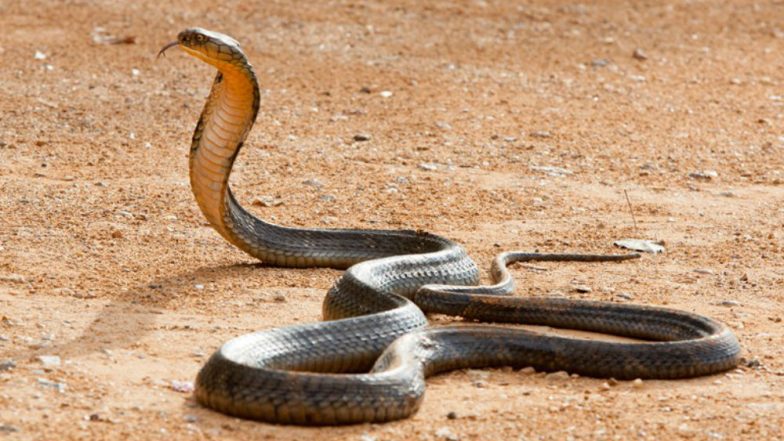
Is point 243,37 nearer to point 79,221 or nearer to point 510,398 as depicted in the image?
point 79,221

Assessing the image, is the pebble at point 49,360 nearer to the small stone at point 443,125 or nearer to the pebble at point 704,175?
the pebble at point 704,175

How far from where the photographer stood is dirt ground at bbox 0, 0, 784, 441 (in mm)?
6445

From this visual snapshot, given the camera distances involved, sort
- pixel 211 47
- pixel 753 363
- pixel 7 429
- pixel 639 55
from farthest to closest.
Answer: pixel 639 55, pixel 211 47, pixel 753 363, pixel 7 429

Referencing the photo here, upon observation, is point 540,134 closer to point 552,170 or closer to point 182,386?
point 552,170

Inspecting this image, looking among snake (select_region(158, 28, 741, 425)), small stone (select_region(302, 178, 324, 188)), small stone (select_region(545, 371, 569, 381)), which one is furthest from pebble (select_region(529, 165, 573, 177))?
small stone (select_region(545, 371, 569, 381))

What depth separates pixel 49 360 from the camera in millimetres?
6660

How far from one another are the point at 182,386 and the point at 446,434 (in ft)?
4.08

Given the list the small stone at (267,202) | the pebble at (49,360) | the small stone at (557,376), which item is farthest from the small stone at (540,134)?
the pebble at (49,360)

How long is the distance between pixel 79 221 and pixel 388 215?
7.28 ft

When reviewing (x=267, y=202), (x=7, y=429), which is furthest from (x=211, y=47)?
(x=7, y=429)

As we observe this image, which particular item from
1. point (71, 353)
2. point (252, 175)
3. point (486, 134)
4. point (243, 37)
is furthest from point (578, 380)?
point (243, 37)

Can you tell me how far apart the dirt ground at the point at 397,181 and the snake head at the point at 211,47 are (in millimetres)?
1339

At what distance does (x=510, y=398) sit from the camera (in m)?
6.54

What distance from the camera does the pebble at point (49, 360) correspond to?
6601 mm
